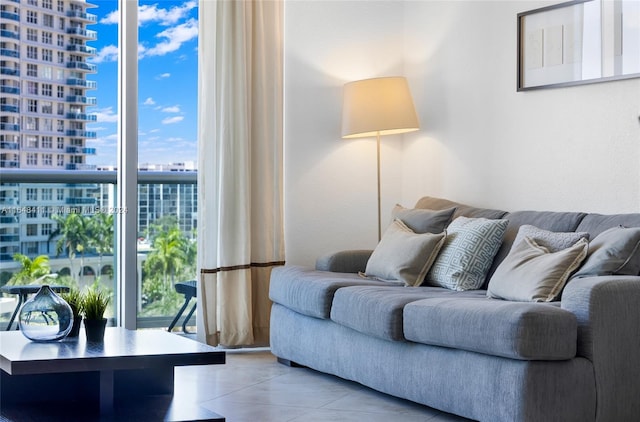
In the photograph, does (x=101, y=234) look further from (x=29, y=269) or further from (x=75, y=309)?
(x=75, y=309)

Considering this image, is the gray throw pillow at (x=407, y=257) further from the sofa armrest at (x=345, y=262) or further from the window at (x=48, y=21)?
the window at (x=48, y=21)

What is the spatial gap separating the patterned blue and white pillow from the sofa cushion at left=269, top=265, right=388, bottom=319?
34 centimetres

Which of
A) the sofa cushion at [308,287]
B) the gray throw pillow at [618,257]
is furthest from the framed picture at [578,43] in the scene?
the sofa cushion at [308,287]

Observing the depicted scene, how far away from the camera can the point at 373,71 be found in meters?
5.52

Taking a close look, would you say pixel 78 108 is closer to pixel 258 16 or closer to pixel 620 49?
pixel 258 16

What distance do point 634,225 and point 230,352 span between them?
2.41m

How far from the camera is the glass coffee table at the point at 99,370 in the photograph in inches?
113

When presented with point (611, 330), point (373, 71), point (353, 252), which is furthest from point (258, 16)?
point (611, 330)

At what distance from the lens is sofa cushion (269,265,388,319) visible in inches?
163

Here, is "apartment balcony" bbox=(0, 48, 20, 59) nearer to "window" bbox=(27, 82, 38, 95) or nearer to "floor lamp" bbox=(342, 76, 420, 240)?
"window" bbox=(27, 82, 38, 95)

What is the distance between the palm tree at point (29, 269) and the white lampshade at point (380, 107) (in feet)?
6.10

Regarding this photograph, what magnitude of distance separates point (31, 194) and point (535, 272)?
285 centimetres

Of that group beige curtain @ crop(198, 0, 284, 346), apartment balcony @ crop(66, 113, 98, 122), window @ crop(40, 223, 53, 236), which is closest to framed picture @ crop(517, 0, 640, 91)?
beige curtain @ crop(198, 0, 284, 346)

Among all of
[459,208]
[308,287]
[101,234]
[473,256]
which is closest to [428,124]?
[459,208]
